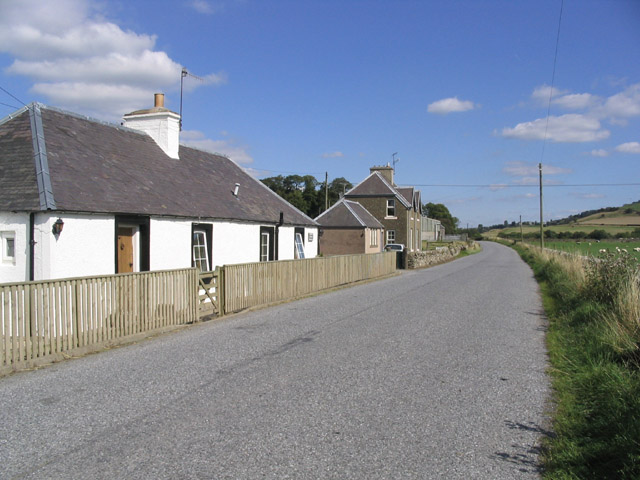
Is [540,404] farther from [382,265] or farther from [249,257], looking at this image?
[382,265]

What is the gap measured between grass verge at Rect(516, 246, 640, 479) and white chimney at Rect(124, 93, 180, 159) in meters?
12.7

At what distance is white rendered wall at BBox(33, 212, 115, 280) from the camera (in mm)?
10289

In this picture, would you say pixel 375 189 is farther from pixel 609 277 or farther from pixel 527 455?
pixel 527 455

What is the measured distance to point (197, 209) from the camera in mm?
15242

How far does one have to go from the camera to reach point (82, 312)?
28.5ft

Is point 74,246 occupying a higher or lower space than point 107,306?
higher

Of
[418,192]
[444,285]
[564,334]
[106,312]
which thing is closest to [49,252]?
[106,312]

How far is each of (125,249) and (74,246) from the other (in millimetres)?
1792

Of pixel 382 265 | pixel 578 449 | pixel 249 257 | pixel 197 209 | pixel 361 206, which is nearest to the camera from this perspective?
pixel 578 449

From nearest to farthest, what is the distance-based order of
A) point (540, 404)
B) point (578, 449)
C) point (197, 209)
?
point (578, 449)
point (540, 404)
point (197, 209)

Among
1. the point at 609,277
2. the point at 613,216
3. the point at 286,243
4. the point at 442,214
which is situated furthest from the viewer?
the point at 442,214

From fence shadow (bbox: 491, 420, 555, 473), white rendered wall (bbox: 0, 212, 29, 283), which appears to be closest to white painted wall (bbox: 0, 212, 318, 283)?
white rendered wall (bbox: 0, 212, 29, 283)

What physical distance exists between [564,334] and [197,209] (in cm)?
1001

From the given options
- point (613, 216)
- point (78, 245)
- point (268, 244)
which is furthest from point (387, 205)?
point (613, 216)
